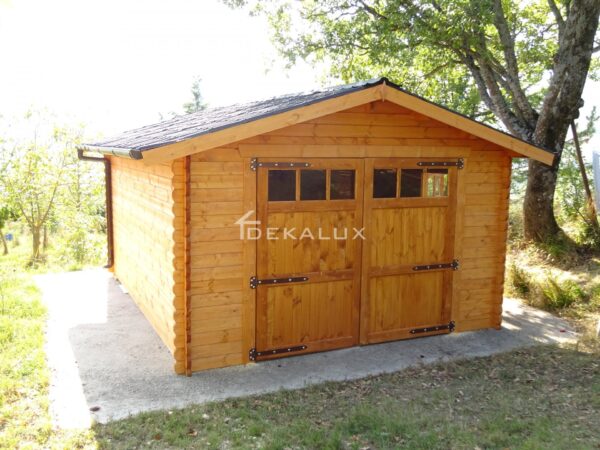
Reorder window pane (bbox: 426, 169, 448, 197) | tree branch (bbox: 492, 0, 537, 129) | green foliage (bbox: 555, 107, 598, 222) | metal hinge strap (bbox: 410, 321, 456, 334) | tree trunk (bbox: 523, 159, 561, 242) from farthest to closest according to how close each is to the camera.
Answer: green foliage (bbox: 555, 107, 598, 222) < tree trunk (bbox: 523, 159, 561, 242) < tree branch (bbox: 492, 0, 537, 129) < metal hinge strap (bbox: 410, 321, 456, 334) < window pane (bbox: 426, 169, 448, 197)

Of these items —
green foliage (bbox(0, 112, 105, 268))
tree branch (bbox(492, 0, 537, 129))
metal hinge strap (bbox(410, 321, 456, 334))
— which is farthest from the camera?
green foliage (bbox(0, 112, 105, 268))

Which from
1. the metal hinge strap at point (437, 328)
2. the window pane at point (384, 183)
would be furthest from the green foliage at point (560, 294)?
→ the window pane at point (384, 183)

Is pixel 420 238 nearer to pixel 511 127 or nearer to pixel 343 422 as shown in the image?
pixel 343 422

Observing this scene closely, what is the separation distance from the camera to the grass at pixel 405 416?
419 cm

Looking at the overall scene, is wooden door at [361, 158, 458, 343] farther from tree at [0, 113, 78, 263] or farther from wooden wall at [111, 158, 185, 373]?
tree at [0, 113, 78, 263]

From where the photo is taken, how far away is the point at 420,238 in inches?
251

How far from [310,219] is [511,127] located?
6646mm

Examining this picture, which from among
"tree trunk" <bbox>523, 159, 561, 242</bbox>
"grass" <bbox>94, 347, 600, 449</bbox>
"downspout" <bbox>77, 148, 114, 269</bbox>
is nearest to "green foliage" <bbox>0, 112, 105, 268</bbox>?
"downspout" <bbox>77, 148, 114, 269</bbox>

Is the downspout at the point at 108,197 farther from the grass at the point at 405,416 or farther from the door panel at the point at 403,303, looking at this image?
the grass at the point at 405,416

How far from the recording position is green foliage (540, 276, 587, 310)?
7902 mm

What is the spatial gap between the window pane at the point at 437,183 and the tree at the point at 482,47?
4.62 m

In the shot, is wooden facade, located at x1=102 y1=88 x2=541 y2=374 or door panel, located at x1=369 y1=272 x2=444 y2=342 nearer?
wooden facade, located at x1=102 y1=88 x2=541 y2=374

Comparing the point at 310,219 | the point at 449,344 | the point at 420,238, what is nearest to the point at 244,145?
the point at 310,219

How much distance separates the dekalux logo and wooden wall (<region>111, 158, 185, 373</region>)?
0.64 metres
